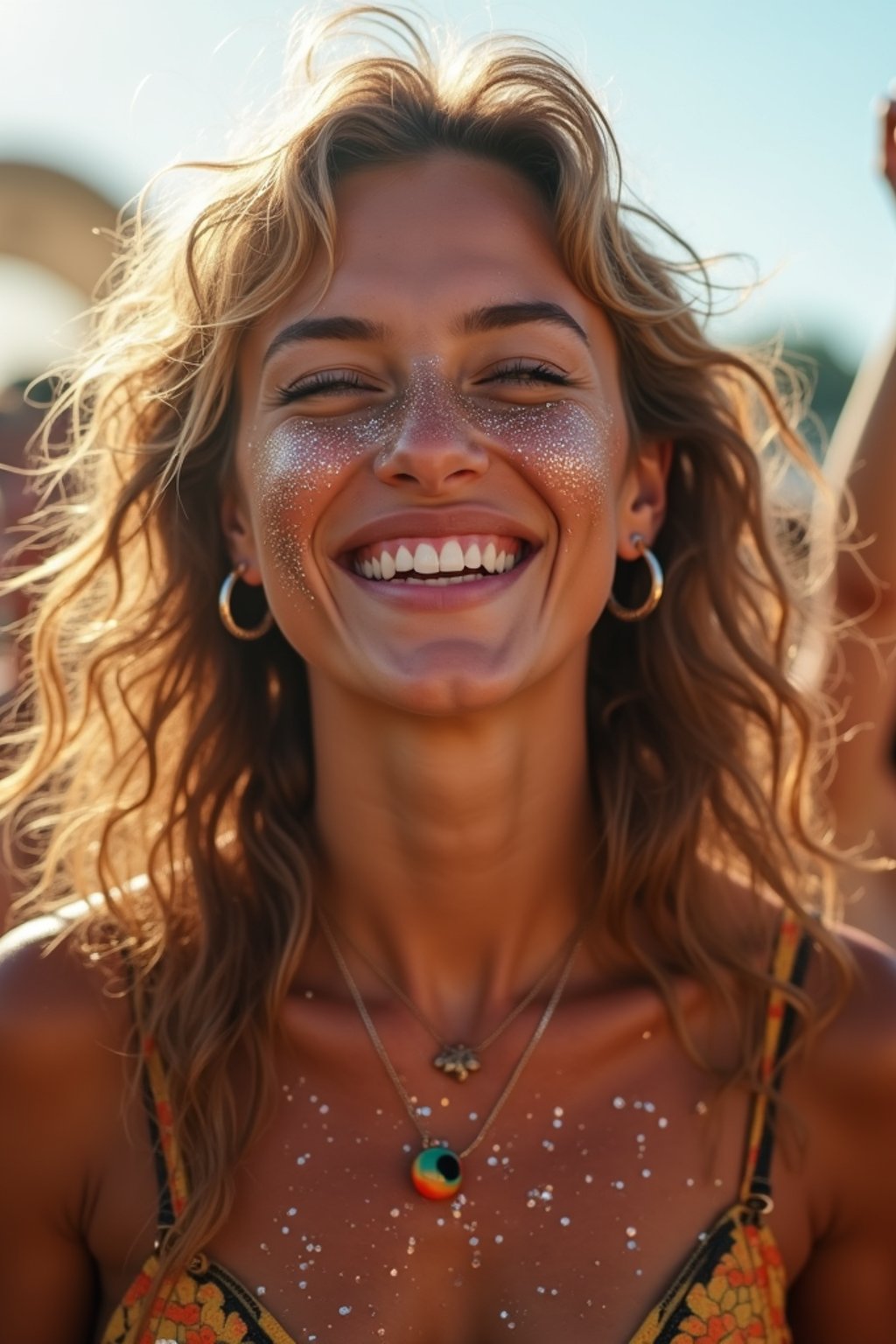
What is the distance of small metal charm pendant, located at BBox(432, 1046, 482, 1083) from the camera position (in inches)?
85.9

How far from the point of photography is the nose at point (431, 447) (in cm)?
204

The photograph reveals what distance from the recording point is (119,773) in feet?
8.42

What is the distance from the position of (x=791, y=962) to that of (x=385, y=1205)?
0.67 meters

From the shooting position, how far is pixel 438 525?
6.81 ft

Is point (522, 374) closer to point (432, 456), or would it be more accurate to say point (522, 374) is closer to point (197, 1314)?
point (432, 456)

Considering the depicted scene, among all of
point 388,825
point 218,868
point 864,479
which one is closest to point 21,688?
point 218,868

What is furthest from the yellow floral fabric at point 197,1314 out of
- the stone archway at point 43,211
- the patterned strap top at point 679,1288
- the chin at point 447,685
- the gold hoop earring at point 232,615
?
the stone archway at point 43,211

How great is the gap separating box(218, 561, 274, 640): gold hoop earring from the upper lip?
1.00ft

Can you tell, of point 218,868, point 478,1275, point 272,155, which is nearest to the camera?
point 478,1275

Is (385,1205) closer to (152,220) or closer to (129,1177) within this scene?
(129,1177)

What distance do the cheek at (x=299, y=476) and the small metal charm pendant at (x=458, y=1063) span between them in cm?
65

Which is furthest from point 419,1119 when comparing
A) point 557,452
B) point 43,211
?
point 43,211

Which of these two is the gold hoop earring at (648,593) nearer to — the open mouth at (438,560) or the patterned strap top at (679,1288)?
the open mouth at (438,560)

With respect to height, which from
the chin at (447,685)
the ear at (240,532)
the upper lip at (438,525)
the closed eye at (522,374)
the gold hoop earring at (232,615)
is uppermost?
the closed eye at (522,374)
